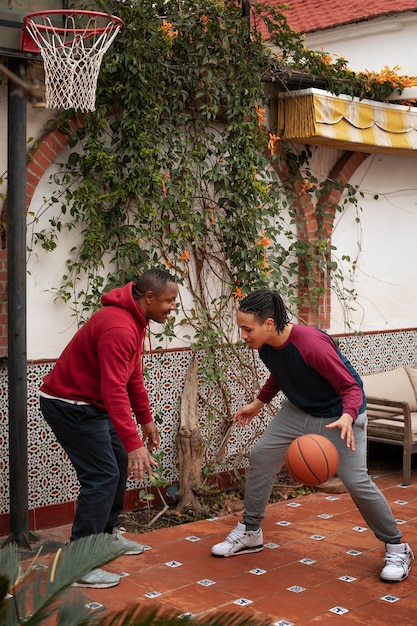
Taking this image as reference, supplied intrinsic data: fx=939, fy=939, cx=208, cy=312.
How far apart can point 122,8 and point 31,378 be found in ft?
9.29

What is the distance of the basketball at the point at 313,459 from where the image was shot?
571 cm

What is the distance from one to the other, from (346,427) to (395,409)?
363 cm

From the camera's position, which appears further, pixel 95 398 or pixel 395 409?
pixel 395 409

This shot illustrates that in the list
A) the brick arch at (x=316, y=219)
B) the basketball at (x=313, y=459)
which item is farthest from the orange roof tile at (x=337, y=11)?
the basketball at (x=313, y=459)

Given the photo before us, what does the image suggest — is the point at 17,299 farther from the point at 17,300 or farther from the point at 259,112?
the point at 259,112

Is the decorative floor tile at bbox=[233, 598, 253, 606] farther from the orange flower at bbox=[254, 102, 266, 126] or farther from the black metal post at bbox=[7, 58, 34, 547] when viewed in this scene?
the orange flower at bbox=[254, 102, 266, 126]

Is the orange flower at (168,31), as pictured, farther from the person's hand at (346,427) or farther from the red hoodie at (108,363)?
the person's hand at (346,427)

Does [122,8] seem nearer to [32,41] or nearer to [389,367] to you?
[32,41]

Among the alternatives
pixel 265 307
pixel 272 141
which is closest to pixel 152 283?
pixel 265 307

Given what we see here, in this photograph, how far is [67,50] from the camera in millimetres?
6223

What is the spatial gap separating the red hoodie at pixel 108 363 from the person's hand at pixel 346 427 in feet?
3.86

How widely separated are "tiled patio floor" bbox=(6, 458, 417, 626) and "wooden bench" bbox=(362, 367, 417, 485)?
955mm

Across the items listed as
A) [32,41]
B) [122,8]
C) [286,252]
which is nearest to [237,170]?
[286,252]

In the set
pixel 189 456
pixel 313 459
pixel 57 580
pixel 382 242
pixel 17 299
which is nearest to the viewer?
pixel 57 580
